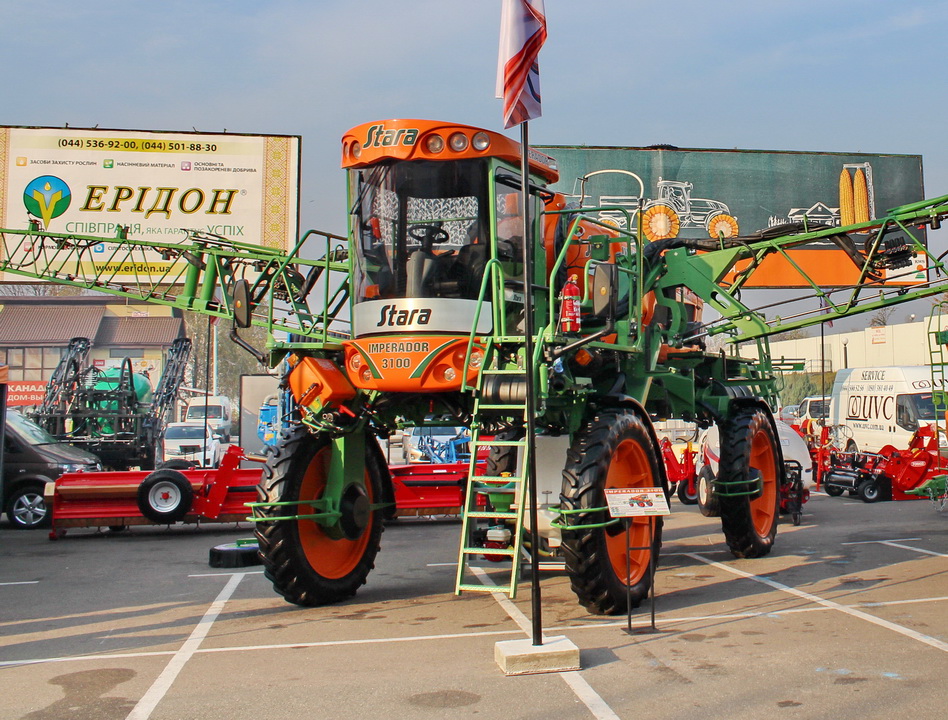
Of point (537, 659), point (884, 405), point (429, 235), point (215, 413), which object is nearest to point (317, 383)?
point (429, 235)

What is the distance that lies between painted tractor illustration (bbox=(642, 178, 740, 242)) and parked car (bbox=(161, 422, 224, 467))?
14.4 metres

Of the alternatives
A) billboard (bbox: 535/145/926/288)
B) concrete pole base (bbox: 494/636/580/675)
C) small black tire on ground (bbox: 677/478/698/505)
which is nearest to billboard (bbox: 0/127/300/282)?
billboard (bbox: 535/145/926/288)

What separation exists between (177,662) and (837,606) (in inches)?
229

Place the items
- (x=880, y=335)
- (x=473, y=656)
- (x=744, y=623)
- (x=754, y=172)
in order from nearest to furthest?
(x=473, y=656), (x=744, y=623), (x=754, y=172), (x=880, y=335)

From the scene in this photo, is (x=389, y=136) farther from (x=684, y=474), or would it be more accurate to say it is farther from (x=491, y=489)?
(x=684, y=474)

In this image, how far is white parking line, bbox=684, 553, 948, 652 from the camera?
7523 mm

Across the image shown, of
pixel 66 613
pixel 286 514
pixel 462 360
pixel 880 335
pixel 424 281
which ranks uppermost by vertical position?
pixel 880 335

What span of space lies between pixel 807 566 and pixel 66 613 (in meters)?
8.08

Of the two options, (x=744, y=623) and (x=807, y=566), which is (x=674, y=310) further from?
(x=744, y=623)

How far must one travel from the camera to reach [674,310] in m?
11.8

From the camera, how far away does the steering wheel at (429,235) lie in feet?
29.3

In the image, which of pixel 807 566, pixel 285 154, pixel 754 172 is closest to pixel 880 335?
pixel 754 172

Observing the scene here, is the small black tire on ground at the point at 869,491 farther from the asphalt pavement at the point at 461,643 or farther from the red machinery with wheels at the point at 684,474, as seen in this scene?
the asphalt pavement at the point at 461,643

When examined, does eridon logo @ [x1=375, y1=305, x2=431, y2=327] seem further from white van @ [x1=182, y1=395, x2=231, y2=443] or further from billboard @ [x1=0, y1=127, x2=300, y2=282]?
white van @ [x1=182, y1=395, x2=231, y2=443]
